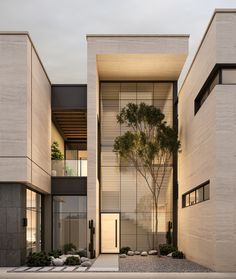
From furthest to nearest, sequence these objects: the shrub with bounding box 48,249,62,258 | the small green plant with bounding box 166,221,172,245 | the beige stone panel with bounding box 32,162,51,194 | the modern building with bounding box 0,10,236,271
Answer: the small green plant with bounding box 166,221,172,245 → the shrub with bounding box 48,249,62,258 → the beige stone panel with bounding box 32,162,51,194 → the modern building with bounding box 0,10,236,271

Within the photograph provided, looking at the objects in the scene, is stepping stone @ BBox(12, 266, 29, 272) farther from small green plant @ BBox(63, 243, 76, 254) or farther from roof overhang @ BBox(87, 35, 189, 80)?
roof overhang @ BBox(87, 35, 189, 80)

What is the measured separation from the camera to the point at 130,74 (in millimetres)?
31266

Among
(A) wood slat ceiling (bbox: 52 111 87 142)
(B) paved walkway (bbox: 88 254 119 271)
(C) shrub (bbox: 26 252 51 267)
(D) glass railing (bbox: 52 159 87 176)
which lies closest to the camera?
(B) paved walkway (bbox: 88 254 119 271)

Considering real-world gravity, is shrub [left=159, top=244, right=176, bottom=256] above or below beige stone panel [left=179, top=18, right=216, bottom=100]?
below

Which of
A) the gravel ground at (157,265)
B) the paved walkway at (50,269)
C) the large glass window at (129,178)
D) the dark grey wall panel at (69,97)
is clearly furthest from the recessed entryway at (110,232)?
the paved walkway at (50,269)

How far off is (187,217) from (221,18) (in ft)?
35.0

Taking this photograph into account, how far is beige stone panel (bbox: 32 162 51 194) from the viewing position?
24.3 metres

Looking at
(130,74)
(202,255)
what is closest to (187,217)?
(202,255)

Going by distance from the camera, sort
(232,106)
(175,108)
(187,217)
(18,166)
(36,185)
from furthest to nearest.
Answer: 1. (175,108)
2. (187,217)
3. (36,185)
4. (18,166)
5. (232,106)

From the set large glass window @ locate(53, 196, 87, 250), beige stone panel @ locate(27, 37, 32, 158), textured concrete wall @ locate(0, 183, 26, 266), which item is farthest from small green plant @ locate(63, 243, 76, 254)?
beige stone panel @ locate(27, 37, 32, 158)

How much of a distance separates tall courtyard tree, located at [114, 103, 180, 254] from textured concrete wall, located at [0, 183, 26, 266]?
8265 mm

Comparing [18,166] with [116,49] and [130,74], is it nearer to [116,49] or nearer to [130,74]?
[116,49]

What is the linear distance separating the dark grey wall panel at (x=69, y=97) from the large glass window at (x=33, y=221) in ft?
16.8

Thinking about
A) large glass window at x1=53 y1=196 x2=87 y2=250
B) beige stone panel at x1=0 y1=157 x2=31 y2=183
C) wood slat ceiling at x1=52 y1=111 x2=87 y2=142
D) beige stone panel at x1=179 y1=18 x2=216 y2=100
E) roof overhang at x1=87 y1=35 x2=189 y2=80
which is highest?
roof overhang at x1=87 y1=35 x2=189 y2=80
